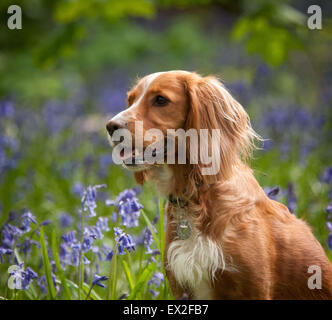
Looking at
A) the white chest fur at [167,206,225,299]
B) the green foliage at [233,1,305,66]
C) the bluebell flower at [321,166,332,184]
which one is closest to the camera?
the white chest fur at [167,206,225,299]

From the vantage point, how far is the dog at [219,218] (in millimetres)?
2314

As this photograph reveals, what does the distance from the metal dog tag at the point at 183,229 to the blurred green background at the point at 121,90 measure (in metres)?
1.04

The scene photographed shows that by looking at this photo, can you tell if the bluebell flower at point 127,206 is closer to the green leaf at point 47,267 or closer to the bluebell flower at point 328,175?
the green leaf at point 47,267

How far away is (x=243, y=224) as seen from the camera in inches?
91.9

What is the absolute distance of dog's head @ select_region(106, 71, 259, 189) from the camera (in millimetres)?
2434

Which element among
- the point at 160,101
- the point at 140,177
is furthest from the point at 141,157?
the point at 140,177

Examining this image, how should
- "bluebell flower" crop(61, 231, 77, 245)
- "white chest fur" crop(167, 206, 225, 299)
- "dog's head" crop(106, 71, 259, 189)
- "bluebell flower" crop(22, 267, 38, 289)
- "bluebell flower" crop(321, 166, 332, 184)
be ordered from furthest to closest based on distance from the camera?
1. "bluebell flower" crop(321, 166, 332, 184)
2. "bluebell flower" crop(61, 231, 77, 245)
3. "bluebell flower" crop(22, 267, 38, 289)
4. "dog's head" crop(106, 71, 259, 189)
5. "white chest fur" crop(167, 206, 225, 299)

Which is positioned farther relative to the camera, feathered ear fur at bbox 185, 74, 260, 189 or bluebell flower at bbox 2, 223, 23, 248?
bluebell flower at bbox 2, 223, 23, 248

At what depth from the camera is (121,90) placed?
32.9 feet

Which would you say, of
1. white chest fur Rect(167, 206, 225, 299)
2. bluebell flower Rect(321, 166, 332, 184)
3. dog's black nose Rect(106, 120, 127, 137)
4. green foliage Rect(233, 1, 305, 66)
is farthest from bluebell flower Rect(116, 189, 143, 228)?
bluebell flower Rect(321, 166, 332, 184)

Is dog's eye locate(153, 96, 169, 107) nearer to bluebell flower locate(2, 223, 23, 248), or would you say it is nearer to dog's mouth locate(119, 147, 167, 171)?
dog's mouth locate(119, 147, 167, 171)

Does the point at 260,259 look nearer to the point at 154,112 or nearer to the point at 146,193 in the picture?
the point at 154,112

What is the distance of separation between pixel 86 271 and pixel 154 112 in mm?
1377

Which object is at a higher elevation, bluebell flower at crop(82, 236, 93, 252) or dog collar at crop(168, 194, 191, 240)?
dog collar at crop(168, 194, 191, 240)
